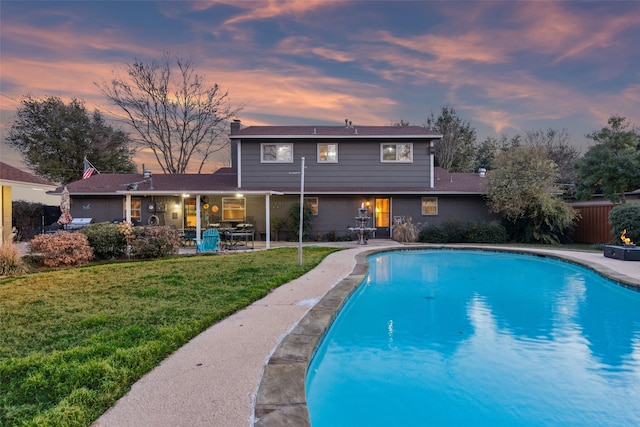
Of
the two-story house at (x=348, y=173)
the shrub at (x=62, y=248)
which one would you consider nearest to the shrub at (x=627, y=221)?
the two-story house at (x=348, y=173)

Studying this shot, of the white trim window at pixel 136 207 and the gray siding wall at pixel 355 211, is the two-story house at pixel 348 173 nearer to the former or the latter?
the gray siding wall at pixel 355 211

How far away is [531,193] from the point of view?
51.1 ft

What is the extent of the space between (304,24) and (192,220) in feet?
35.3

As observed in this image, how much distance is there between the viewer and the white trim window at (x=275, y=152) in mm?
17828

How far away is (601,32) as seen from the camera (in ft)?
44.1

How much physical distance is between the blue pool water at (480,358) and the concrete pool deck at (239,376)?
412mm

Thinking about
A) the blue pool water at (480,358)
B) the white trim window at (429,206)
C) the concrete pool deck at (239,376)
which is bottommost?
the blue pool water at (480,358)

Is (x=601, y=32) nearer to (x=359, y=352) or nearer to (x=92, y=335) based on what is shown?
(x=359, y=352)

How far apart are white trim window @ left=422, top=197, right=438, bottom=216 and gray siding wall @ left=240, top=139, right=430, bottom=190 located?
805mm

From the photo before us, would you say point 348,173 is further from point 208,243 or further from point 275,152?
point 208,243

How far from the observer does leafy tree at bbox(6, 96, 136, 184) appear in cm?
2869

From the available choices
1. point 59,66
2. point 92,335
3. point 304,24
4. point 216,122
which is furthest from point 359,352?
point 216,122

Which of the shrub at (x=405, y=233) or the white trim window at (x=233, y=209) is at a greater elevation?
the white trim window at (x=233, y=209)

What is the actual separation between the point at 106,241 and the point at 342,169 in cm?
1069
